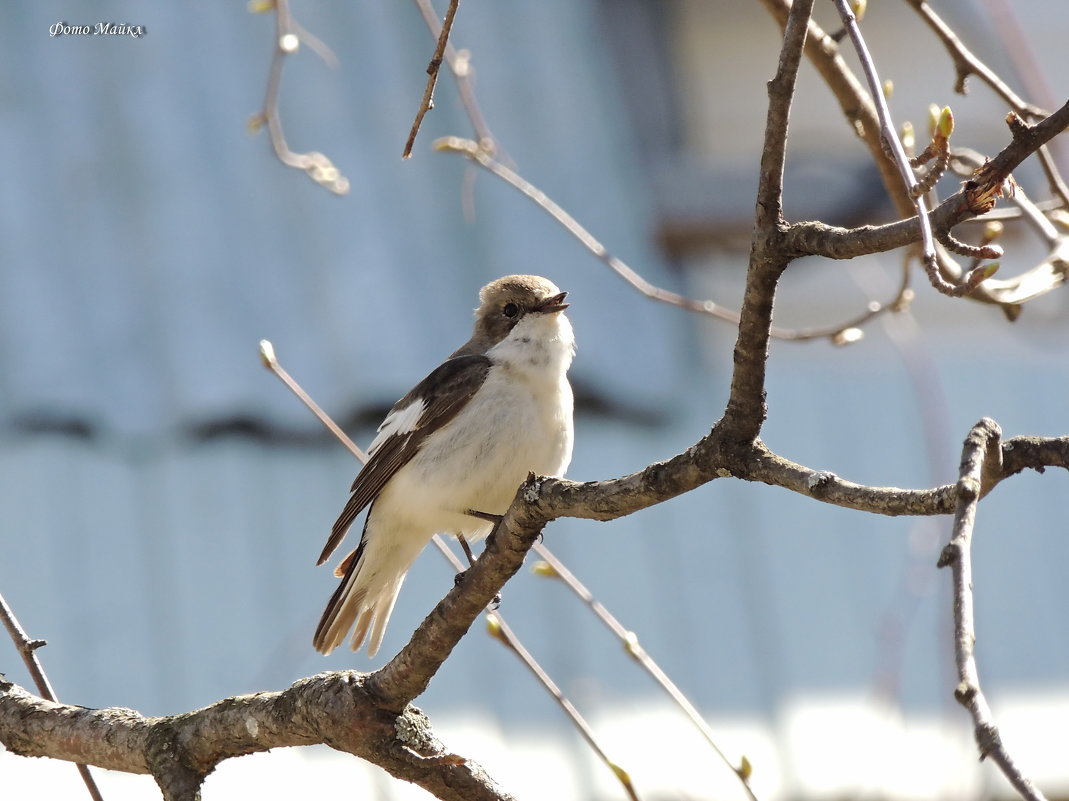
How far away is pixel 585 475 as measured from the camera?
20.5 ft

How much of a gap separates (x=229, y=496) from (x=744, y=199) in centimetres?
361

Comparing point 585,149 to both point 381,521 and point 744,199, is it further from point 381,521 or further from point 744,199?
point 381,521

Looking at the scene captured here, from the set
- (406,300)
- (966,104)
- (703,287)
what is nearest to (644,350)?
(703,287)

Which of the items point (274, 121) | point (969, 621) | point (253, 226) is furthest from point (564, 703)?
point (253, 226)

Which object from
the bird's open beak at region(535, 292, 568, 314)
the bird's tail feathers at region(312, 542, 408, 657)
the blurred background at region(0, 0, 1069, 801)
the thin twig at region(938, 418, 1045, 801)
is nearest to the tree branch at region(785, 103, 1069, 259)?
the thin twig at region(938, 418, 1045, 801)

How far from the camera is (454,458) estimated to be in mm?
4344

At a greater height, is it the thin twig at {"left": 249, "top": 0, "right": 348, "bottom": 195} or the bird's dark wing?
the thin twig at {"left": 249, "top": 0, "right": 348, "bottom": 195}

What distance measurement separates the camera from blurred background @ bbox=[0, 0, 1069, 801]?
18.2 feet

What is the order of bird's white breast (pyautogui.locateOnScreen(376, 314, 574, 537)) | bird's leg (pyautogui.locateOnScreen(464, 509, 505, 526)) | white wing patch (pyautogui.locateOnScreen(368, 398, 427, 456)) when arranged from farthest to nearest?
1. white wing patch (pyautogui.locateOnScreen(368, 398, 427, 456))
2. bird's white breast (pyautogui.locateOnScreen(376, 314, 574, 537))
3. bird's leg (pyautogui.locateOnScreen(464, 509, 505, 526))

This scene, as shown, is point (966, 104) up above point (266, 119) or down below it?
above

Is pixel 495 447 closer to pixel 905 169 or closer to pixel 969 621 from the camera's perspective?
pixel 905 169

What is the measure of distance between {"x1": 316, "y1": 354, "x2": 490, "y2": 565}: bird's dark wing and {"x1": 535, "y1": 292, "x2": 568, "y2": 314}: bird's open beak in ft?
0.89

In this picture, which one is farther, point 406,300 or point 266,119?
point 406,300

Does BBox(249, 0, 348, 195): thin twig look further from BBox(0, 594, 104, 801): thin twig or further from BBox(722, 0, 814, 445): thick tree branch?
BBox(722, 0, 814, 445): thick tree branch
